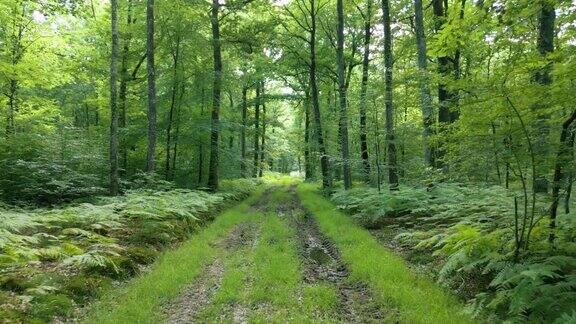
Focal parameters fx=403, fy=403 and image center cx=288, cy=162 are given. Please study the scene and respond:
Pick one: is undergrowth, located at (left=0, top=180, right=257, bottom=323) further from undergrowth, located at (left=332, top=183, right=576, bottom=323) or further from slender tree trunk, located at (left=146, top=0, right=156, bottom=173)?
undergrowth, located at (left=332, top=183, right=576, bottom=323)

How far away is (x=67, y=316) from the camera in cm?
615

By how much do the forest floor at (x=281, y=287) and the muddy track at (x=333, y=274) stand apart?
0.05ft

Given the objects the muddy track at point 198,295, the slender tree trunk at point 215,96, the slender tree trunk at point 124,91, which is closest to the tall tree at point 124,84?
the slender tree trunk at point 124,91

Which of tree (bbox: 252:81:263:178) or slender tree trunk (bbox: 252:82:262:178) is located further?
slender tree trunk (bbox: 252:82:262:178)

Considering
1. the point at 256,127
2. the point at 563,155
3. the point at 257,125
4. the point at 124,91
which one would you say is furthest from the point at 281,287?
the point at 257,125

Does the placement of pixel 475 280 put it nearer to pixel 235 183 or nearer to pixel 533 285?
pixel 533 285

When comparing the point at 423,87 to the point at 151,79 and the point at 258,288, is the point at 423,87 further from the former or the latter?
the point at 151,79

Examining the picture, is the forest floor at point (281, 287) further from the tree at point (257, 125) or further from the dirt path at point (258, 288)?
the tree at point (257, 125)

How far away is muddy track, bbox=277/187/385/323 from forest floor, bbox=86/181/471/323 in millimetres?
16

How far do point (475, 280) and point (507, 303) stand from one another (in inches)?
48.6

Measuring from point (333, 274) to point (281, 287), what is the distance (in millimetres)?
1493

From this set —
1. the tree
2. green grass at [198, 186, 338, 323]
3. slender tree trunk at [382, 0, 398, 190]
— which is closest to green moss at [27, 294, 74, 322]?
green grass at [198, 186, 338, 323]

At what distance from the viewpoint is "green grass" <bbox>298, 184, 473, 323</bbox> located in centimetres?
574

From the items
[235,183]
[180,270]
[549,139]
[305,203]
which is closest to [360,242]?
[180,270]
